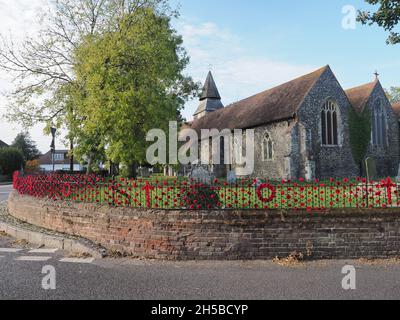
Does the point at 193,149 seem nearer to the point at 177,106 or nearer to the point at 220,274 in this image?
the point at 177,106

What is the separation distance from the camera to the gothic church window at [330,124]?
1024 inches

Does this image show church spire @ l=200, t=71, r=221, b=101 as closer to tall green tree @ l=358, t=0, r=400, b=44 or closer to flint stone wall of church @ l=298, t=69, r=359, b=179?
flint stone wall of church @ l=298, t=69, r=359, b=179

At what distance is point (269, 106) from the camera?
29.0 m

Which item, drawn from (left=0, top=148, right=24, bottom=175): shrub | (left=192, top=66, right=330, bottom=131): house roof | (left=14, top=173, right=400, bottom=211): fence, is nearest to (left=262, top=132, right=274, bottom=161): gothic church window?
(left=192, top=66, right=330, bottom=131): house roof

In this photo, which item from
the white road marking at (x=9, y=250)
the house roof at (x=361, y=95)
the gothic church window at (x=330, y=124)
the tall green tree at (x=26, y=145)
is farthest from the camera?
the tall green tree at (x=26, y=145)

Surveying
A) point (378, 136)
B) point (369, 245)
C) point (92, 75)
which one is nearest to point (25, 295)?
point (369, 245)

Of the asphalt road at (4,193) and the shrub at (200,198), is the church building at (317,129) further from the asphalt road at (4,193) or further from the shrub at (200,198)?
the asphalt road at (4,193)

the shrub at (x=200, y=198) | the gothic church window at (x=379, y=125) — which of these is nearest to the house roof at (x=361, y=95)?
the gothic church window at (x=379, y=125)

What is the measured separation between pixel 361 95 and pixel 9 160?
143 feet

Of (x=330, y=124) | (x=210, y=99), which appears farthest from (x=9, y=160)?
(x=330, y=124)

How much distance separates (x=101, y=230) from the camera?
6922mm

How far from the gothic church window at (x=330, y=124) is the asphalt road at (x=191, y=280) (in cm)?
2171

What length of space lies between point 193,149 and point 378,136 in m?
20.2

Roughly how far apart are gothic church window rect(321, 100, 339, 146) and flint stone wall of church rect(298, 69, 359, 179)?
338mm
